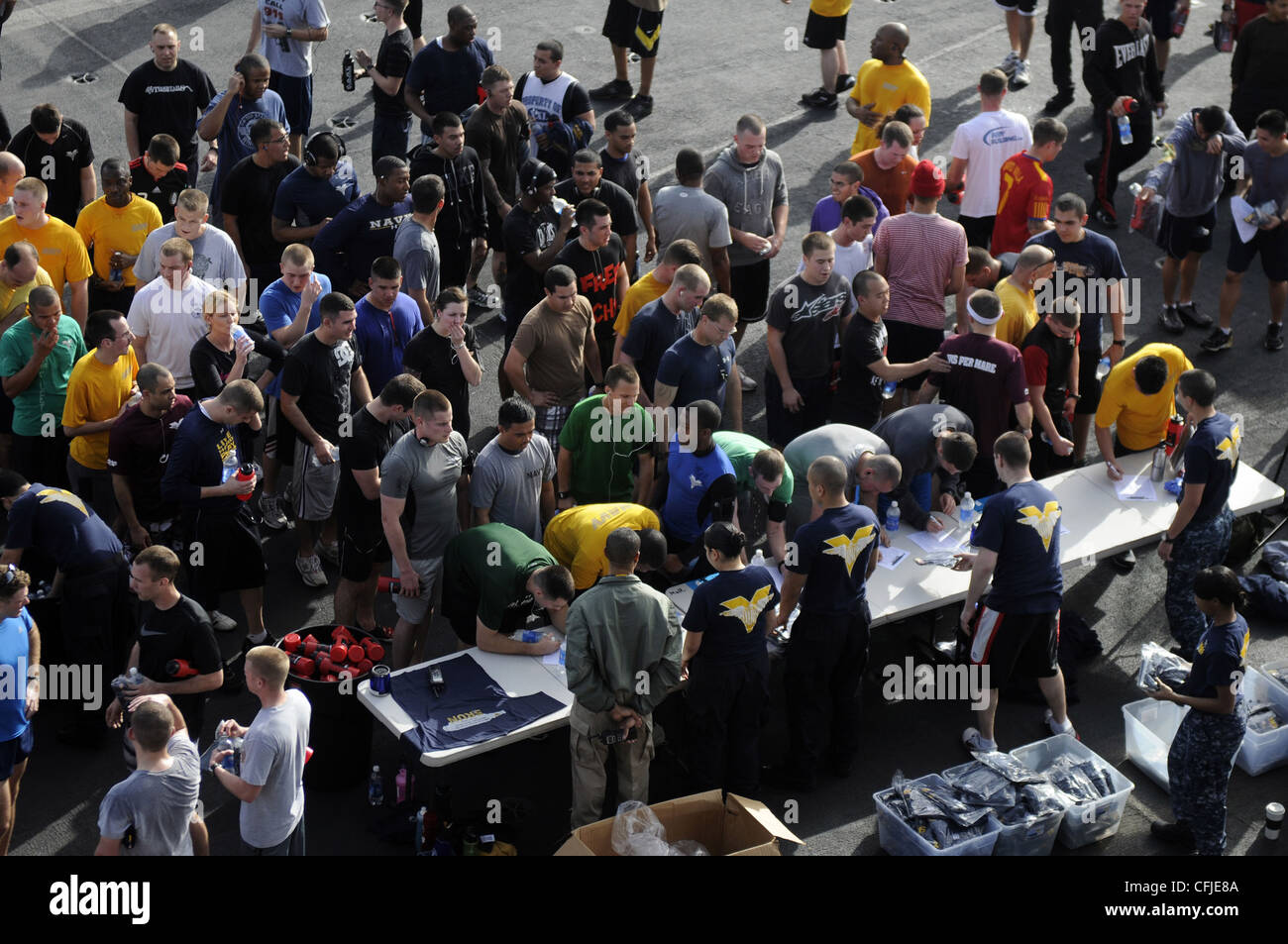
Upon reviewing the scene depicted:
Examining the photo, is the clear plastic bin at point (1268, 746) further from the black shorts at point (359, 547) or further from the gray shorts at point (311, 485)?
the gray shorts at point (311, 485)

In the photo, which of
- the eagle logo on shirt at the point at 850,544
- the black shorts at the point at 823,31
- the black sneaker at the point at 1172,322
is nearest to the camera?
the eagle logo on shirt at the point at 850,544

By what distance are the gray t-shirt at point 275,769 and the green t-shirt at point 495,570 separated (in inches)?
52.1

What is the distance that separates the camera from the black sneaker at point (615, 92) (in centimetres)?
1531

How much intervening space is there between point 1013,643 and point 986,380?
200cm

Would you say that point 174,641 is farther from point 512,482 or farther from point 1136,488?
point 1136,488

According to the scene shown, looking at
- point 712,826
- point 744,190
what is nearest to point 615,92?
point 744,190

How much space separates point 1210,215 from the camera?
39.8ft

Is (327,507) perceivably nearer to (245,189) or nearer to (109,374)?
(109,374)

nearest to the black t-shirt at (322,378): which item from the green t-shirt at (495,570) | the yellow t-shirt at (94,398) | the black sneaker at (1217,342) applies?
the yellow t-shirt at (94,398)

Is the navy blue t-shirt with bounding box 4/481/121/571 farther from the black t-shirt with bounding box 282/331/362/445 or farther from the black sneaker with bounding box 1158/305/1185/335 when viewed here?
the black sneaker with bounding box 1158/305/1185/335

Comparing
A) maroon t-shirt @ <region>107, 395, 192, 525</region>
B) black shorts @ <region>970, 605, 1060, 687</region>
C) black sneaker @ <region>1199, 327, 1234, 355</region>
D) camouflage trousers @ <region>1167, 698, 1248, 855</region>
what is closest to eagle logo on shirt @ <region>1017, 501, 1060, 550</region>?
black shorts @ <region>970, 605, 1060, 687</region>

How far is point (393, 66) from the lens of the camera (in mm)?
12820

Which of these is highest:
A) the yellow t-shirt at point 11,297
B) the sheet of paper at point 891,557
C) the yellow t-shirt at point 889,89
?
the yellow t-shirt at point 889,89
